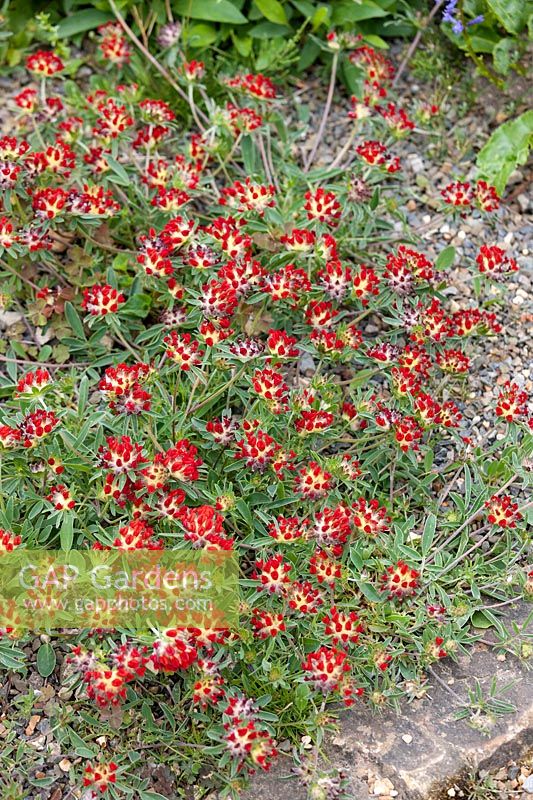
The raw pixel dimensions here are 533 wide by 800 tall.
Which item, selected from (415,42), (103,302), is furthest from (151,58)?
(103,302)

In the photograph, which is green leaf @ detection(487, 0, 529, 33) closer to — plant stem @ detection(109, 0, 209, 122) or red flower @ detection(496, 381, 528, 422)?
plant stem @ detection(109, 0, 209, 122)

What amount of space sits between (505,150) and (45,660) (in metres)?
3.19

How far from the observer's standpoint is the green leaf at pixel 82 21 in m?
5.05

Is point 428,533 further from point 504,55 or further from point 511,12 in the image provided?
point 511,12

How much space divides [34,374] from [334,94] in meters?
2.62

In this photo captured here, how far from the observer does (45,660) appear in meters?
3.26

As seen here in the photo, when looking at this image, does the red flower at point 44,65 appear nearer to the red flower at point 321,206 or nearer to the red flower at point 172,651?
the red flower at point 321,206

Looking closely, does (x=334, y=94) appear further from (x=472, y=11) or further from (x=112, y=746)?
(x=112, y=746)

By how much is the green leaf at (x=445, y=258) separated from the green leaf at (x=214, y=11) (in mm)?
1707

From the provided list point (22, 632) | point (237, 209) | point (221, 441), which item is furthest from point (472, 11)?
point (22, 632)

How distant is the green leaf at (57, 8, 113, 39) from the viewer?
5051mm

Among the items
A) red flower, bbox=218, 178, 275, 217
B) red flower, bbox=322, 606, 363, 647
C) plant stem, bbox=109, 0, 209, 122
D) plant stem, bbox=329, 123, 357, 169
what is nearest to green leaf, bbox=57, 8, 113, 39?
plant stem, bbox=109, 0, 209, 122

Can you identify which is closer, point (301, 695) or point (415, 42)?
point (301, 695)

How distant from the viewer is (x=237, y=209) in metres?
3.96
